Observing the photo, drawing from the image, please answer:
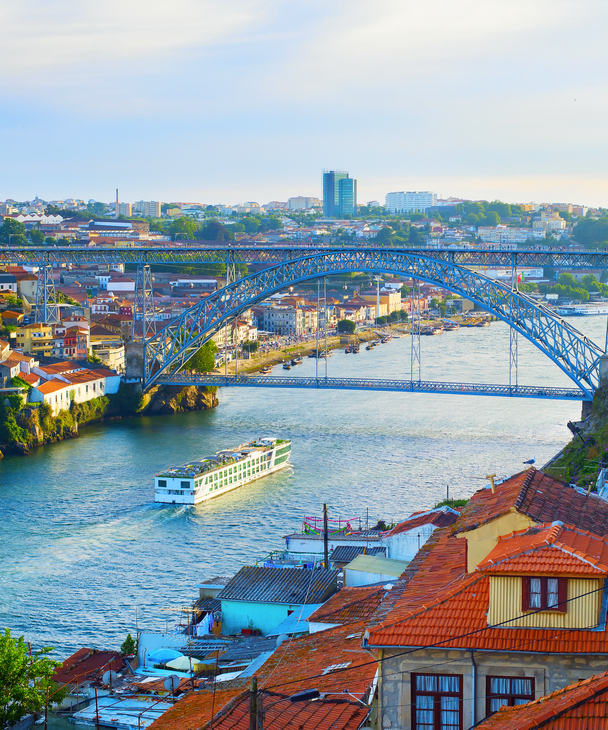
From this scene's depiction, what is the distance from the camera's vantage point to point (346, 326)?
41.0 metres

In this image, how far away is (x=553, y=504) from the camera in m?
5.28

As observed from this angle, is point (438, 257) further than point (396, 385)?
Yes

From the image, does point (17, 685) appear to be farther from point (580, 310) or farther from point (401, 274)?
point (580, 310)

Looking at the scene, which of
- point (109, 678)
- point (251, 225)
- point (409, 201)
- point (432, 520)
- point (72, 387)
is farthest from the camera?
point (409, 201)

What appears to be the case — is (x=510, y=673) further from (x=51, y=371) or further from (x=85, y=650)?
(x=51, y=371)

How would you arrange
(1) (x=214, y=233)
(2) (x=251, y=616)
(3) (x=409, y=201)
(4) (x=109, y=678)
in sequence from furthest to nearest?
(3) (x=409, y=201) < (1) (x=214, y=233) < (2) (x=251, y=616) < (4) (x=109, y=678)

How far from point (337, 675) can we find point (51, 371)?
1869 cm

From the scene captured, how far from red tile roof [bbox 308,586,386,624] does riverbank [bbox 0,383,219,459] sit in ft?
43.5

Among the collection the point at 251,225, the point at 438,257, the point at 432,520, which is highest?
the point at 251,225

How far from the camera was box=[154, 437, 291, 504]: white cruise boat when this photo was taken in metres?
15.6

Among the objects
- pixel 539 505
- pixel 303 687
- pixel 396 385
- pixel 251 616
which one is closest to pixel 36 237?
pixel 396 385

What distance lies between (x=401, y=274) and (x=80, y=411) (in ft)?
24.1

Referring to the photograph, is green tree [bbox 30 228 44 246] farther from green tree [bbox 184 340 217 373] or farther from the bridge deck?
the bridge deck

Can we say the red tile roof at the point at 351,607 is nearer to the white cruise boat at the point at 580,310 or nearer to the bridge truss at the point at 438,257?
the bridge truss at the point at 438,257
